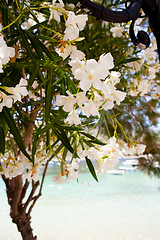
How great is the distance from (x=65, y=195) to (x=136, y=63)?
4.70 m

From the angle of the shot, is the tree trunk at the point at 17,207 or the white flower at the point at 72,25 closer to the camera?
the white flower at the point at 72,25

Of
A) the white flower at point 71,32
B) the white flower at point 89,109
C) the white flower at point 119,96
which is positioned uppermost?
the white flower at point 71,32

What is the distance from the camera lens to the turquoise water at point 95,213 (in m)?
3.39

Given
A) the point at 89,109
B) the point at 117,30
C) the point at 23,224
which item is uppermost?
the point at 117,30

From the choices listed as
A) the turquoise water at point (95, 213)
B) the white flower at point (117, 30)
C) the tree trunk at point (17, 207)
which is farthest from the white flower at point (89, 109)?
the turquoise water at point (95, 213)

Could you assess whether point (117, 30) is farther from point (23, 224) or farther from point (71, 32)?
point (23, 224)

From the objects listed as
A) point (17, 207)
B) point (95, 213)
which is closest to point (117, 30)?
point (17, 207)

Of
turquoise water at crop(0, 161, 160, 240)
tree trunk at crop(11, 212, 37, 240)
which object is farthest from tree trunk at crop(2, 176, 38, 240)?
turquoise water at crop(0, 161, 160, 240)

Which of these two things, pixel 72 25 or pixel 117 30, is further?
pixel 117 30

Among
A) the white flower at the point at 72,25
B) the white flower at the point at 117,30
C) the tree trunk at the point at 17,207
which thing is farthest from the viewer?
the tree trunk at the point at 17,207

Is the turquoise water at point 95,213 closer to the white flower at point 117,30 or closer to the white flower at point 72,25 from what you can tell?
the white flower at point 117,30

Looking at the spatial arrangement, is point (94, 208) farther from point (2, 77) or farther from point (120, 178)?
point (2, 77)

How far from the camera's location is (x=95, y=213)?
4.22 metres

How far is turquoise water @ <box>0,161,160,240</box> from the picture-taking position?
133 inches
